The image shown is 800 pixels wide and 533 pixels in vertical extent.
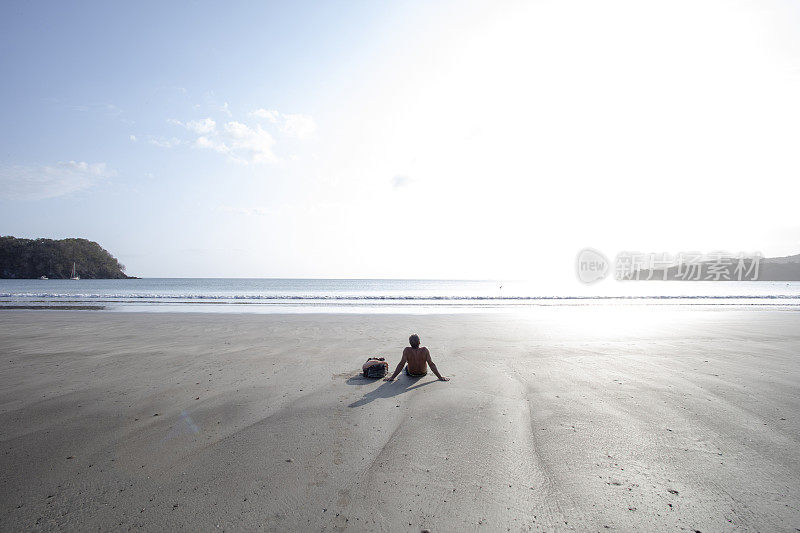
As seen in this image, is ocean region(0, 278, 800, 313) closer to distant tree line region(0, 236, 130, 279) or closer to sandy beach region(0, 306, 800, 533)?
sandy beach region(0, 306, 800, 533)

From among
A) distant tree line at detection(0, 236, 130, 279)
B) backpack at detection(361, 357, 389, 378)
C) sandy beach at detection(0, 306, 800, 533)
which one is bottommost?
sandy beach at detection(0, 306, 800, 533)

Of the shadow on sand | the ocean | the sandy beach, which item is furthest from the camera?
the ocean

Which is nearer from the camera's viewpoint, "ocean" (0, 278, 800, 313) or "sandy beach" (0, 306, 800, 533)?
"sandy beach" (0, 306, 800, 533)

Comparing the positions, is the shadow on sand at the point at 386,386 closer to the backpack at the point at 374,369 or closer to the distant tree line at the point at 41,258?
the backpack at the point at 374,369

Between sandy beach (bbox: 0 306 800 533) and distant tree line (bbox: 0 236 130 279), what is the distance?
13413 centimetres

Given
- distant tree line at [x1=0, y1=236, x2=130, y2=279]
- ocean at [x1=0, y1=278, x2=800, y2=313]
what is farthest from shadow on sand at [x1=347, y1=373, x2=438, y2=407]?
distant tree line at [x1=0, y1=236, x2=130, y2=279]

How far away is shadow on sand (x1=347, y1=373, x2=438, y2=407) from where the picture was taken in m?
6.39

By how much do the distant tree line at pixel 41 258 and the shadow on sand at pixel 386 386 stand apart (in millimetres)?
140519

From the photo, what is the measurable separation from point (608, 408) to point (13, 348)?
50.6 feet

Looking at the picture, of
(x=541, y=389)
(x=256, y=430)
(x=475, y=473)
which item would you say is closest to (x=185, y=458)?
(x=256, y=430)

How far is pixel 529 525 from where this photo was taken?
3096 mm

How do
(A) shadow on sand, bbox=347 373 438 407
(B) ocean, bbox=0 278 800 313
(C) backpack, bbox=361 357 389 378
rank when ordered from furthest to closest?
(B) ocean, bbox=0 278 800 313
(C) backpack, bbox=361 357 389 378
(A) shadow on sand, bbox=347 373 438 407

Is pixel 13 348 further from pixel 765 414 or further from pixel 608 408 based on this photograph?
pixel 765 414

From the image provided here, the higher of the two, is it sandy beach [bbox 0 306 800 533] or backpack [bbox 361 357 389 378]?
backpack [bbox 361 357 389 378]
